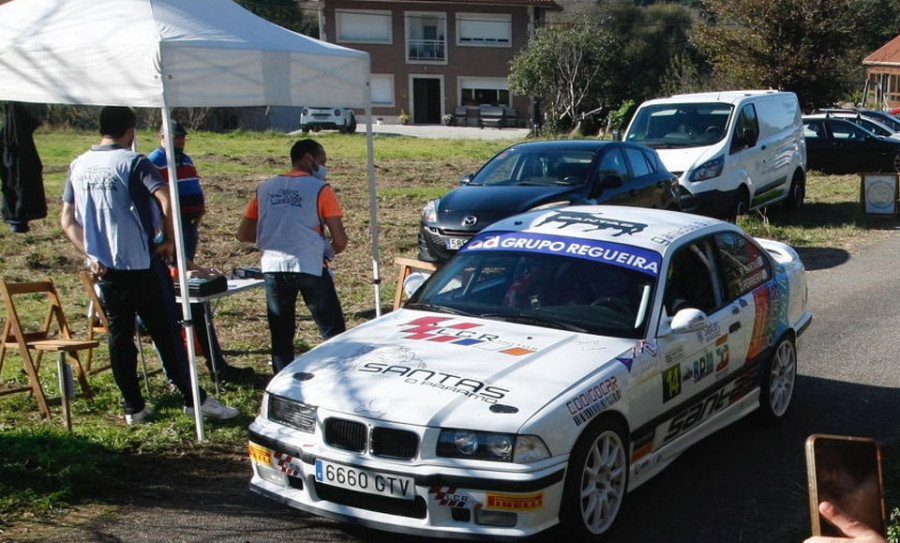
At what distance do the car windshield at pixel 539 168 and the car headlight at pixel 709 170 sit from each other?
2.94 meters

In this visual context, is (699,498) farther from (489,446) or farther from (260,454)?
(260,454)

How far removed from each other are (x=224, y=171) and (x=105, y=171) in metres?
16.4

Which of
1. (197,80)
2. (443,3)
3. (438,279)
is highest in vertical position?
(443,3)

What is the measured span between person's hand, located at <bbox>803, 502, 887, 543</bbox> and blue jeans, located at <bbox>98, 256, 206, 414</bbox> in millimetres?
5370

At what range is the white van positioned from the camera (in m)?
15.1

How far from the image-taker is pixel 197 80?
6605 mm

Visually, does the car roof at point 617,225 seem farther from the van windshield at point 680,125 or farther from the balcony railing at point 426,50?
the balcony railing at point 426,50

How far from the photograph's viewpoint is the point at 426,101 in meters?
58.8

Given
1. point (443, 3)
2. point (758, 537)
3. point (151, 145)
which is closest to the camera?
point (758, 537)

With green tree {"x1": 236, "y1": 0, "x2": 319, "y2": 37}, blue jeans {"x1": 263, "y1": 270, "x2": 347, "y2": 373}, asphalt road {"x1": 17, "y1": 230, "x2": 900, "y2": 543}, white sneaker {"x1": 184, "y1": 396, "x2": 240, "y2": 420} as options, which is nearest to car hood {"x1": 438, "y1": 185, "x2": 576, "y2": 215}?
asphalt road {"x1": 17, "y1": 230, "x2": 900, "y2": 543}

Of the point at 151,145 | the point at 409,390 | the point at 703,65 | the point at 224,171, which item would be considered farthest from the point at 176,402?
the point at 703,65

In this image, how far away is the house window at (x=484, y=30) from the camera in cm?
5753

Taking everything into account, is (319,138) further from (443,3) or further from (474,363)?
(474,363)

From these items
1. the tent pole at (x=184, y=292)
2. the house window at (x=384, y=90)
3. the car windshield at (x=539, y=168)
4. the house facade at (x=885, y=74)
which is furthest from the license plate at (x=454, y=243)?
the house window at (x=384, y=90)
